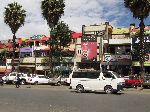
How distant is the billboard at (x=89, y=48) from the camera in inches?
2704

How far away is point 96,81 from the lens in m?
A: 37.1

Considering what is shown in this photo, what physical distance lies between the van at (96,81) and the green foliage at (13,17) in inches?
1331

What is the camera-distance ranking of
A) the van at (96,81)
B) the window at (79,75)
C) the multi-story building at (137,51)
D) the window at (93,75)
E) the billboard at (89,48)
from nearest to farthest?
the van at (96,81) → the window at (93,75) → the window at (79,75) → the multi-story building at (137,51) → the billboard at (89,48)

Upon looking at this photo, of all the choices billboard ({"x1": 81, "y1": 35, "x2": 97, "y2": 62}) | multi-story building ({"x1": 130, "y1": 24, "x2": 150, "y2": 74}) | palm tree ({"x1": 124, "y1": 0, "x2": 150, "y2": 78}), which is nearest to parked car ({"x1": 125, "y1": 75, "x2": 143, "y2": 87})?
palm tree ({"x1": 124, "y1": 0, "x2": 150, "y2": 78})

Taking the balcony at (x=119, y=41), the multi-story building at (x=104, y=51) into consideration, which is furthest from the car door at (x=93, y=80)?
the balcony at (x=119, y=41)

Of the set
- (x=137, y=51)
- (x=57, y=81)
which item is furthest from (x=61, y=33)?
(x=57, y=81)

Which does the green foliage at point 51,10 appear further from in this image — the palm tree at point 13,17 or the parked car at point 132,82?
the parked car at point 132,82

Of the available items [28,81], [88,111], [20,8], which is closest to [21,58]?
[20,8]

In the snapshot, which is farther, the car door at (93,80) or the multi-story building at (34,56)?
the multi-story building at (34,56)

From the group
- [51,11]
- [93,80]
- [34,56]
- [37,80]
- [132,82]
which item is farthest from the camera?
[34,56]

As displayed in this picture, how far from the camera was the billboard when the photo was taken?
225 ft

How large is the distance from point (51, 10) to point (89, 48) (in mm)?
9785

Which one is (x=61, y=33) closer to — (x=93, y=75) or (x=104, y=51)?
(x=104, y=51)

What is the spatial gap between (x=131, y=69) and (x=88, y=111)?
44.1 meters
